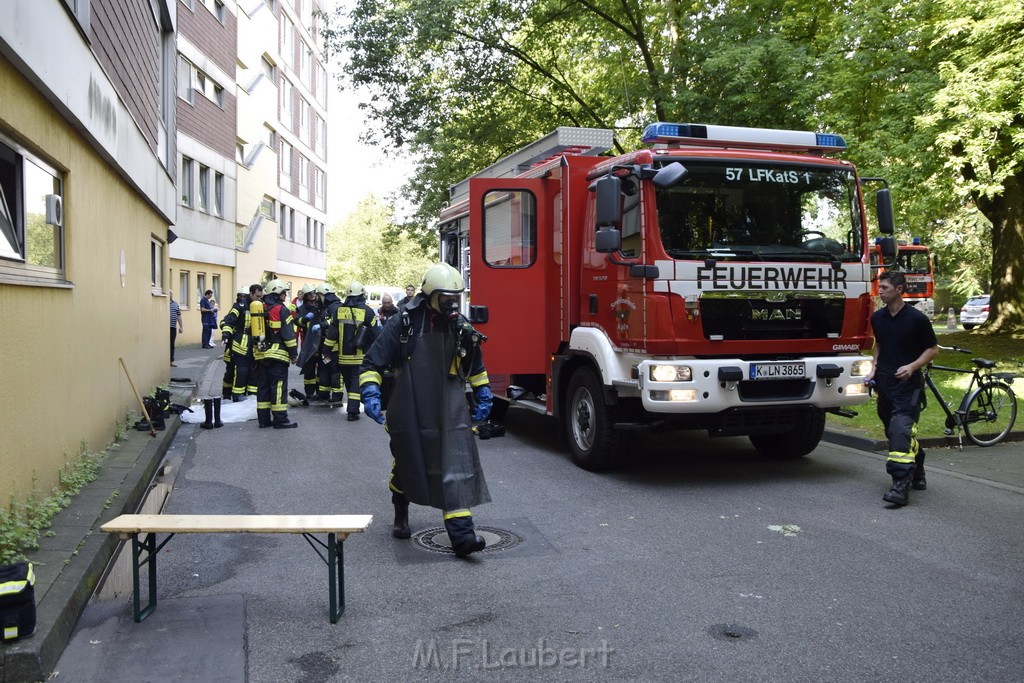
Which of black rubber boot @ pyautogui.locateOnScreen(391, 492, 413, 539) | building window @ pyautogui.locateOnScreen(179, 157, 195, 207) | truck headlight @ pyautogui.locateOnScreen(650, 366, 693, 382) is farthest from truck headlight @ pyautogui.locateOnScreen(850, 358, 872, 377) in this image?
building window @ pyautogui.locateOnScreen(179, 157, 195, 207)

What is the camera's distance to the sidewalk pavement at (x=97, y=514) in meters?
3.86

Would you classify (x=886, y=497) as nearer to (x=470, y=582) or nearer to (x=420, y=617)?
(x=470, y=582)

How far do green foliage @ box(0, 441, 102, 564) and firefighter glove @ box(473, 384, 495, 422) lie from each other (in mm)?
2618

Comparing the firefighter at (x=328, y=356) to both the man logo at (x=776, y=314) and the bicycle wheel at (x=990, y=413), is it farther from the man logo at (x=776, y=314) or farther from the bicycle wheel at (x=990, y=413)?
the bicycle wheel at (x=990, y=413)

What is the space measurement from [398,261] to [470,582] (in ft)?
236

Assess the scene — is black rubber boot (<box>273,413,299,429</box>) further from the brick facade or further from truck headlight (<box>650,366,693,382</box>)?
truck headlight (<box>650,366,693,382</box>)

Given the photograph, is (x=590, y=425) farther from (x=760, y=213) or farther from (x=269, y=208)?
(x=269, y=208)

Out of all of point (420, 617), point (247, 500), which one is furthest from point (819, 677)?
point (247, 500)

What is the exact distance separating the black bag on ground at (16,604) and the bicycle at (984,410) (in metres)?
8.39

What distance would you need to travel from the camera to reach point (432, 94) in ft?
74.0

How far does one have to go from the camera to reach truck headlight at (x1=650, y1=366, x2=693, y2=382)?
7379 millimetres

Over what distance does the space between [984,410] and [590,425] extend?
14.2 feet

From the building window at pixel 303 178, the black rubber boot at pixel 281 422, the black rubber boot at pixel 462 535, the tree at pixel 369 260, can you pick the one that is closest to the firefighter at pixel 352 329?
the black rubber boot at pixel 281 422

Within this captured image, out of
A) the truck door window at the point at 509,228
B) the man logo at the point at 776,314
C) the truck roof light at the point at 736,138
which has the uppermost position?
the truck roof light at the point at 736,138
